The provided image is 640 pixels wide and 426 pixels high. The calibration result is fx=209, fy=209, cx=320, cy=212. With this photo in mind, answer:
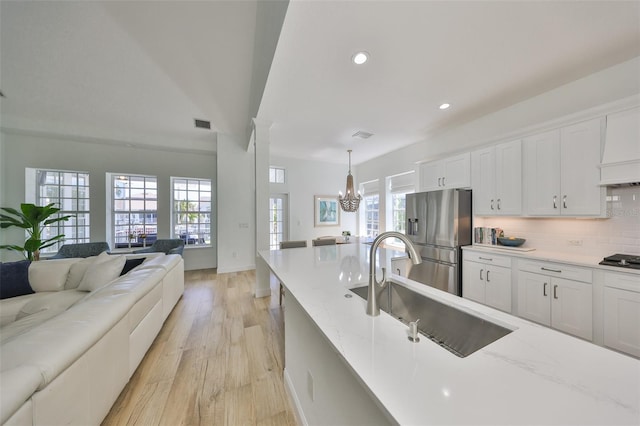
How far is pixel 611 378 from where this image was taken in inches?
21.6

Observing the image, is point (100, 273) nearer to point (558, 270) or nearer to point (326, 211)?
point (326, 211)

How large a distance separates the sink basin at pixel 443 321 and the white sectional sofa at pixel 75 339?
1517 mm

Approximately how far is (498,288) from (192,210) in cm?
629

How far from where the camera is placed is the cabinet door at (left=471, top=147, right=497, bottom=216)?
117 inches

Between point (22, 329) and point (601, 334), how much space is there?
16.8 feet

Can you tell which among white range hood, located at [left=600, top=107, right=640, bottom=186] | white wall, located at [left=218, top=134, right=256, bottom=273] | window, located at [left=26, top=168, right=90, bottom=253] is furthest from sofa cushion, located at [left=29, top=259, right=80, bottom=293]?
white range hood, located at [left=600, top=107, right=640, bottom=186]

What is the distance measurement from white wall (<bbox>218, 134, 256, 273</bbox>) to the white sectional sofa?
222cm

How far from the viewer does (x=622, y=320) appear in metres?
1.84

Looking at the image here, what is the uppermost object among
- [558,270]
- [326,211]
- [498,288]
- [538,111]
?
[538,111]

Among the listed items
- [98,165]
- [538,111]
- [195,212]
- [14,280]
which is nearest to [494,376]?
[538,111]

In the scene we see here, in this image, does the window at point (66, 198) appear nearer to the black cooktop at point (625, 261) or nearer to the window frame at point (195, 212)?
the window frame at point (195, 212)

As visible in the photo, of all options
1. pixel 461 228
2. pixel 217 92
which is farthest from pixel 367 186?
pixel 217 92

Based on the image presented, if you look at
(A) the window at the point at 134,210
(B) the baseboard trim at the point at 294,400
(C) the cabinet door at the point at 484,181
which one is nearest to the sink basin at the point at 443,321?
(B) the baseboard trim at the point at 294,400

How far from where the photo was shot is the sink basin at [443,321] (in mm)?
899
